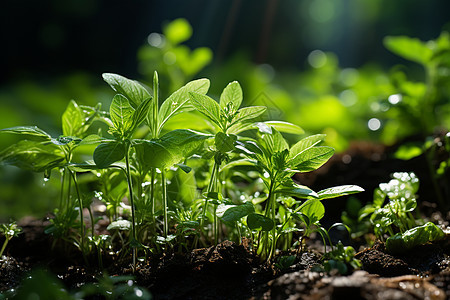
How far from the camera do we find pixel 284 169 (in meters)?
0.72

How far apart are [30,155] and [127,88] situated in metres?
0.25

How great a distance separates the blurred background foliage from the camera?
5.20ft

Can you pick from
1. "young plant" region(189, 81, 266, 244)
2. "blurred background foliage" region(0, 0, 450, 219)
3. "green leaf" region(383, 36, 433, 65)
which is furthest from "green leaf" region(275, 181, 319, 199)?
"green leaf" region(383, 36, 433, 65)

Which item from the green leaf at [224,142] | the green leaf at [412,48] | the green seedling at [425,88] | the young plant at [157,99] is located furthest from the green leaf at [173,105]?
the green leaf at [412,48]

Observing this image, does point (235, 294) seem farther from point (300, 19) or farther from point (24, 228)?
point (300, 19)

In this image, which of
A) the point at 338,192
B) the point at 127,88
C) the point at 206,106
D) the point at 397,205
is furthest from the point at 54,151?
the point at 397,205

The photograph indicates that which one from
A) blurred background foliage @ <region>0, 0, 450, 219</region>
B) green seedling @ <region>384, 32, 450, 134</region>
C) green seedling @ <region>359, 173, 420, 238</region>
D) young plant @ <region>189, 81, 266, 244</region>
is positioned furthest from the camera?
blurred background foliage @ <region>0, 0, 450, 219</region>

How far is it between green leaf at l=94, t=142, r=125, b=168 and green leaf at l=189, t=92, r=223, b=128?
144 millimetres

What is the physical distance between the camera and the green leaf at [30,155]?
2.59 feet

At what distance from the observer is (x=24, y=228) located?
1023 millimetres

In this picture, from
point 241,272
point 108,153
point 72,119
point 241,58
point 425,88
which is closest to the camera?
point 108,153

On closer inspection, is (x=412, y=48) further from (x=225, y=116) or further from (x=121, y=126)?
(x=121, y=126)

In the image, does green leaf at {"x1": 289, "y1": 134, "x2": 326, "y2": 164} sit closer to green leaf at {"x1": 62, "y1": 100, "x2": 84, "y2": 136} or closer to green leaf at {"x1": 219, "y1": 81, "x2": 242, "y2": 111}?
green leaf at {"x1": 219, "y1": 81, "x2": 242, "y2": 111}

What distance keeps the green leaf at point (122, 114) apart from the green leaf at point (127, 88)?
0.20 ft
